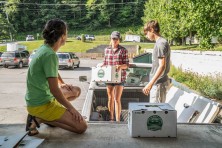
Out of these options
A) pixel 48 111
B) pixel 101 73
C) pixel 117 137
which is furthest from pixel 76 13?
pixel 117 137

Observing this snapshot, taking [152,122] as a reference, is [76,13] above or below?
above

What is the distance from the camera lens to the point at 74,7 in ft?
435

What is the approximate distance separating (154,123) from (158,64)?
174 cm

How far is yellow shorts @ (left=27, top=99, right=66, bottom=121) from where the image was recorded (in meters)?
3.85

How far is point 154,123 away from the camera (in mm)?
3725

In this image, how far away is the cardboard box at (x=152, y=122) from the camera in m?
3.68

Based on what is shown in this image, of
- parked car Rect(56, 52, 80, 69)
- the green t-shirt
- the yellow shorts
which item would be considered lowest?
parked car Rect(56, 52, 80, 69)

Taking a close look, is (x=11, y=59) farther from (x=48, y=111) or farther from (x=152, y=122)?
(x=152, y=122)

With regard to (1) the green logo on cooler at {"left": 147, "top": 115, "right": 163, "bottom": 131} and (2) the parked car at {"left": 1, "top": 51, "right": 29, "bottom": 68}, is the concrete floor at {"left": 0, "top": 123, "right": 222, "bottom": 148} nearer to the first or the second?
(1) the green logo on cooler at {"left": 147, "top": 115, "right": 163, "bottom": 131}

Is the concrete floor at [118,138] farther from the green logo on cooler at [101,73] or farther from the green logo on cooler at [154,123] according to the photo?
the green logo on cooler at [101,73]

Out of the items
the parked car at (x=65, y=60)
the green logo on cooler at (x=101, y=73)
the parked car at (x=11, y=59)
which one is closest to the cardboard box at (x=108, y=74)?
the green logo on cooler at (x=101, y=73)

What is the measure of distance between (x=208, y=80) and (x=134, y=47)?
55470mm

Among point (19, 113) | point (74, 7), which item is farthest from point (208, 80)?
point (74, 7)

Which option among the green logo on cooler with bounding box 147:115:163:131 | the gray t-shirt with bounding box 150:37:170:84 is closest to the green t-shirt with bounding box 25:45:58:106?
the green logo on cooler with bounding box 147:115:163:131
